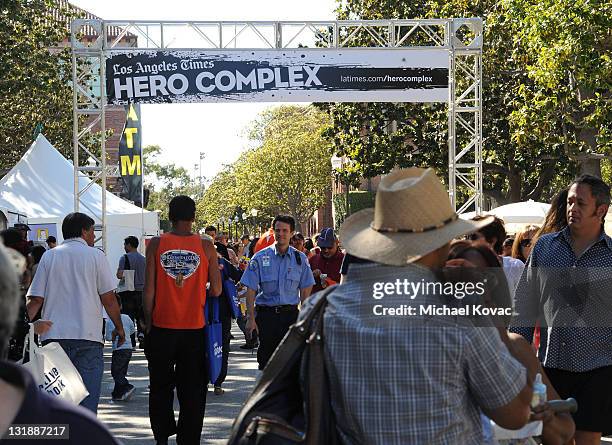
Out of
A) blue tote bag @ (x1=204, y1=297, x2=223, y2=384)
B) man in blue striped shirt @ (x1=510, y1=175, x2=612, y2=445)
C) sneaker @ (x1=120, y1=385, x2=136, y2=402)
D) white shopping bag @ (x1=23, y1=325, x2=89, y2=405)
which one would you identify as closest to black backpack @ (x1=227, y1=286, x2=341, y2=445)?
man in blue striped shirt @ (x1=510, y1=175, x2=612, y2=445)

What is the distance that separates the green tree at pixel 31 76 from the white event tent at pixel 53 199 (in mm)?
1648

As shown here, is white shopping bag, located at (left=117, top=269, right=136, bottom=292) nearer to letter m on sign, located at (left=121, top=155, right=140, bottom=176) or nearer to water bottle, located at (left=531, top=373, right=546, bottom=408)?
letter m on sign, located at (left=121, top=155, right=140, bottom=176)

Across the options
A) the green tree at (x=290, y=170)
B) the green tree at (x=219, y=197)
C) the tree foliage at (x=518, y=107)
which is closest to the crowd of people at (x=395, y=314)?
the tree foliage at (x=518, y=107)

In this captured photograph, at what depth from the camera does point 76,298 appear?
7746mm

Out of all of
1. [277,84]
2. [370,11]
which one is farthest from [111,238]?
[370,11]

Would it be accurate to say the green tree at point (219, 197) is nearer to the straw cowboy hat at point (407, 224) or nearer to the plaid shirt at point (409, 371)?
the straw cowboy hat at point (407, 224)

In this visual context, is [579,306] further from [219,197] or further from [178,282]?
[219,197]

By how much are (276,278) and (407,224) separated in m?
7.21

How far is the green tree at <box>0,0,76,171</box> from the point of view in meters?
24.5

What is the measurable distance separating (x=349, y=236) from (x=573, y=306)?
9.44 ft

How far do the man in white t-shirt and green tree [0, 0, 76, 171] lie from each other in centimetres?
1620

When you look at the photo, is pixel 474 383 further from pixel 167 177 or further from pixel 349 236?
pixel 167 177

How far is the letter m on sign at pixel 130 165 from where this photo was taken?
27.6m

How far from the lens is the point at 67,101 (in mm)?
35562
